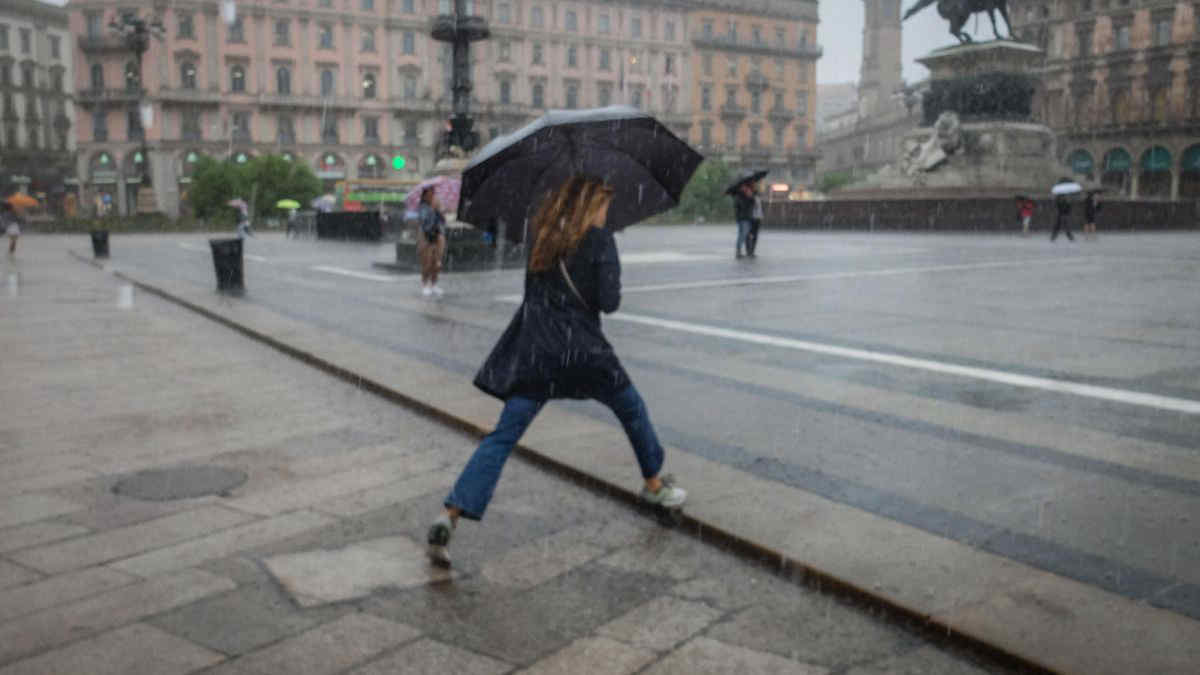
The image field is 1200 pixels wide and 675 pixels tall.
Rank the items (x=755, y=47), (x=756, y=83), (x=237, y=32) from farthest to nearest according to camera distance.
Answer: (x=755, y=47), (x=756, y=83), (x=237, y=32)

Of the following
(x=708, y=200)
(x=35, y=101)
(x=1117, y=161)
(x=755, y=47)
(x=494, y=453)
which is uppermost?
(x=755, y=47)

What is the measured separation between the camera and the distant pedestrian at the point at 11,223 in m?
23.5

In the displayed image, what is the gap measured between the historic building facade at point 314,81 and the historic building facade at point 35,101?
41.6 ft

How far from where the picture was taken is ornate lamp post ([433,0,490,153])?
55.9 feet

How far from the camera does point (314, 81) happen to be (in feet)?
230

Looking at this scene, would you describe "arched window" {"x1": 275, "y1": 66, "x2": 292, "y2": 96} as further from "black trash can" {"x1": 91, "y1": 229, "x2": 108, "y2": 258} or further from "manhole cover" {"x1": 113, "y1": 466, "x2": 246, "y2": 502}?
"manhole cover" {"x1": 113, "y1": 466, "x2": 246, "y2": 502}

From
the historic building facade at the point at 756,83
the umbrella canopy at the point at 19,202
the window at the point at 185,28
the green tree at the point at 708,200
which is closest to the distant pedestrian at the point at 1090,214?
the umbrella canopy at the point at 19,202

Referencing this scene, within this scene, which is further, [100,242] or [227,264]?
[100,242]

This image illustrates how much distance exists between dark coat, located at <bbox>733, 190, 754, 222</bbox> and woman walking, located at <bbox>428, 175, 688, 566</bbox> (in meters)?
15.0

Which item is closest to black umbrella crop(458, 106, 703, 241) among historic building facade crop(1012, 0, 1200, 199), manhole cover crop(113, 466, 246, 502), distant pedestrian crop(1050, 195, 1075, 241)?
manhole cover crop(113, 466, 246, 502)

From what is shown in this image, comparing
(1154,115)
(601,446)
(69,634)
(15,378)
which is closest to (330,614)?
(69,634)

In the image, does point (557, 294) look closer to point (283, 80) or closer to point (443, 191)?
point (443, 191)

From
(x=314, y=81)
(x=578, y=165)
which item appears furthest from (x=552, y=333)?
(x=314, y=81)

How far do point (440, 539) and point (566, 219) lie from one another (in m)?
1.24
